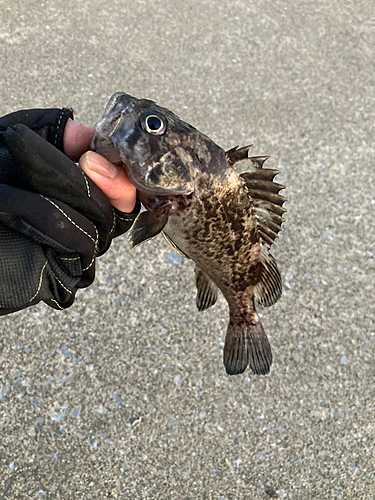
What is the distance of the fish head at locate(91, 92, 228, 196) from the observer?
1.75 m

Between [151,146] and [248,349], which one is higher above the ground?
[151,146]

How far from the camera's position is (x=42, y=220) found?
1.67m

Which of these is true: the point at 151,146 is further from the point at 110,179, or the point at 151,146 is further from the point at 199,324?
the point at 199,324

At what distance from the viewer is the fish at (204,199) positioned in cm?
177

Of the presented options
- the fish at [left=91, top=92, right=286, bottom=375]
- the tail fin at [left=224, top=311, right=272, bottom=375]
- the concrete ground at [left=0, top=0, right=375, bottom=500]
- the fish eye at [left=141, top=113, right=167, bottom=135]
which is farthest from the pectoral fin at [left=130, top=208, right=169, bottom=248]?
the concrete ground at [left=0, top=0, right=375, bottom=500]

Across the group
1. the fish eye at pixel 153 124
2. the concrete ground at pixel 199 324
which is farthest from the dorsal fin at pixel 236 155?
the concrete ground at pixel 199 324

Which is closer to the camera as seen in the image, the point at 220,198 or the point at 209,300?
the point at 220,198

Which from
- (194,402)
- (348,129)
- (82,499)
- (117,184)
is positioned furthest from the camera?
(348,129)

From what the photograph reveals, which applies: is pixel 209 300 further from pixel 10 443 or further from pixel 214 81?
pixel 214 81

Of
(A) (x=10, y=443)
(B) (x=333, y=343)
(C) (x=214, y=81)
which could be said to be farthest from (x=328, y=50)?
(A) (x=10, y=443)

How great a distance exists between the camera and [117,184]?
1.84 m

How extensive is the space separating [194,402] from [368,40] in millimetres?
4188

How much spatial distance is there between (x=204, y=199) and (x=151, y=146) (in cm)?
33

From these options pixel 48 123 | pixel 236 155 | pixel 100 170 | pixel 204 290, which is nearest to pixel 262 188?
pixel 236 155
